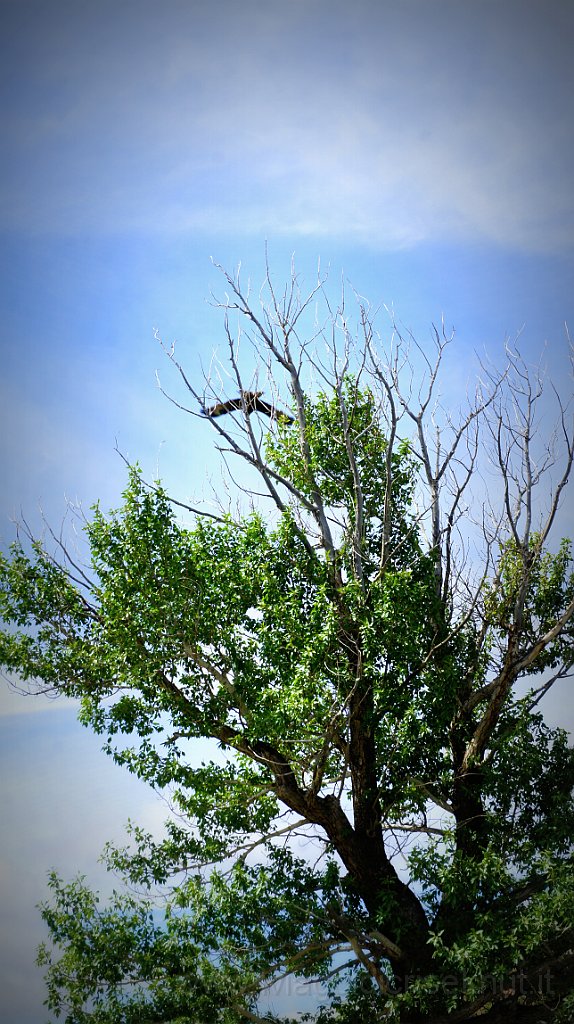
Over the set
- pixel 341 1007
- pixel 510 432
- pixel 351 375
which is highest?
pixel 351 375

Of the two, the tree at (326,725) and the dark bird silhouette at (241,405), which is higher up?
the dark bird silhouette at (241,405)

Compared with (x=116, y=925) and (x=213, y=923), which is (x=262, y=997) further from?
(x=116, y=925)

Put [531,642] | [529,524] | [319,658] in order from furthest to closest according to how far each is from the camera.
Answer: [531,642] < [529,524] < [319,658]

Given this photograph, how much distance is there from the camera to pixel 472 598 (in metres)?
8.73

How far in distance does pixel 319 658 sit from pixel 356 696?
53cm

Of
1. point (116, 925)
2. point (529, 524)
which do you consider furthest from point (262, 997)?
point (529, 524)

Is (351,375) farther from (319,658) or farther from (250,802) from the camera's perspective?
(250,802)

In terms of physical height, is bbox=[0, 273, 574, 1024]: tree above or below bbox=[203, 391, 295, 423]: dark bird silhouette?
below

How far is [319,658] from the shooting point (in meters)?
7.55

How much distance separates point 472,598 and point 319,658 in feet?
6.59

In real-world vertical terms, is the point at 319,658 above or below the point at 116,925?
above

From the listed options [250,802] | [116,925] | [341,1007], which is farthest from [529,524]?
[116,925]

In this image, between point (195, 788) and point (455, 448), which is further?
point (455, 448)

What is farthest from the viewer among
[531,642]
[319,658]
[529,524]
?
[531,642]
